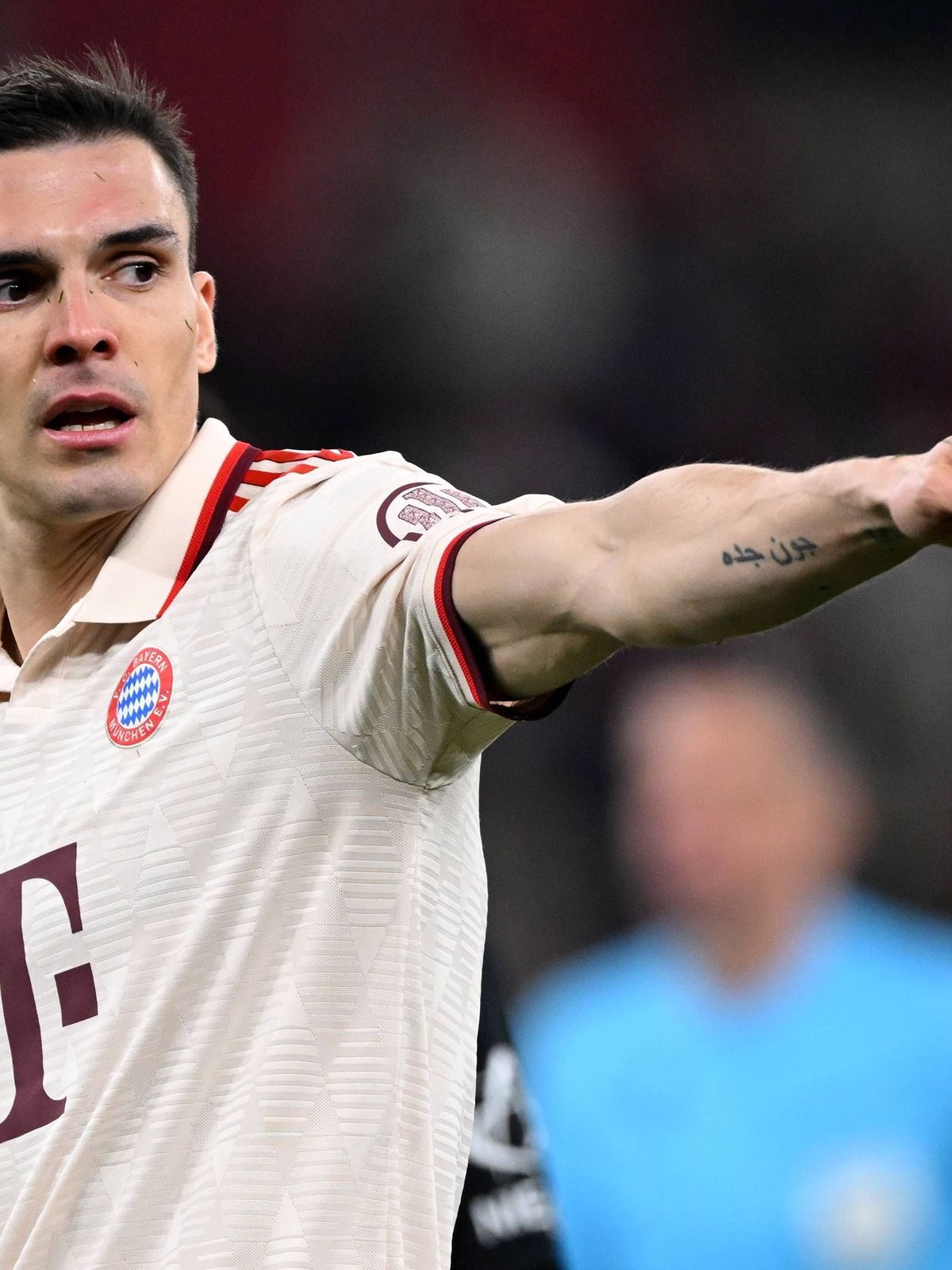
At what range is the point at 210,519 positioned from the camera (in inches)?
67.7

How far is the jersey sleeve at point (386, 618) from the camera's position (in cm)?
130

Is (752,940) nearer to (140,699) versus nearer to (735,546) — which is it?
(140,699)

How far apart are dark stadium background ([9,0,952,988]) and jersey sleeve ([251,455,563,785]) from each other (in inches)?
91.8

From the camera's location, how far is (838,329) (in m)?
4.43

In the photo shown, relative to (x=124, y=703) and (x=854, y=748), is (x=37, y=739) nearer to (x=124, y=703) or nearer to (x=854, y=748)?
(x=124, y=703)

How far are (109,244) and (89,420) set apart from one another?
20cm

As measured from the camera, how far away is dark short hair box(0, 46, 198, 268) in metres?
1.93

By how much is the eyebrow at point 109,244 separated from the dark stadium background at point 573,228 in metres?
2.07

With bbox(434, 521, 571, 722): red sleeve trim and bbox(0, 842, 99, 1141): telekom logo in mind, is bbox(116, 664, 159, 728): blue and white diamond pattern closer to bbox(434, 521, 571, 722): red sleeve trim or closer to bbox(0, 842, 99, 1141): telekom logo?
bbox(0, 842, 99, 1141): telekom logo

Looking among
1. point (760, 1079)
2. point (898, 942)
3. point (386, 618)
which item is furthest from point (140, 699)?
point (898, 942)

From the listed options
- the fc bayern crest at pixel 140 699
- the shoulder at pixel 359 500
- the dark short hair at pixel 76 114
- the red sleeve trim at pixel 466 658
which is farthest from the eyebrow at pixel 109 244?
the red sleeve trim at pixel 466 658

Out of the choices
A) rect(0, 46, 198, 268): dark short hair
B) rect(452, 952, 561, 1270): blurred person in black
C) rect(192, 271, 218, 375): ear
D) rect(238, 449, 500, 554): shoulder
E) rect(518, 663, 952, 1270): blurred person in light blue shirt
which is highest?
rect(0, 46, 198, 268): dark short hair

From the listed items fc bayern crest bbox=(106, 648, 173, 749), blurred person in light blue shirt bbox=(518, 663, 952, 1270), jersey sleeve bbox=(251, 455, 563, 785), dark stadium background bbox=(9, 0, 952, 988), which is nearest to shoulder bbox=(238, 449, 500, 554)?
jersey sleeve bbox=(251, 455, 563, 785)

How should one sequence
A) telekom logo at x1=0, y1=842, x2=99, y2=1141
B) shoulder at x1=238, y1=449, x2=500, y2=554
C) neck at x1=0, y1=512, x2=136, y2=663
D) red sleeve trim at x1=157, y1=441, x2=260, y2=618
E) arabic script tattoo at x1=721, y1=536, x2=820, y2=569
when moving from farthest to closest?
neck at x1=0, y1=512, x2=136, y2=663
red sleeve trim at x1=157, y1=441, x2=260, y2=618
telekom logo at x1=0, y1=842, x2=99, y2=1141
shoulder at x1=238, y1=449, x2=500, y2=554
arabic script tattoo at x1=721, y1=536, x2=820, y2=569
